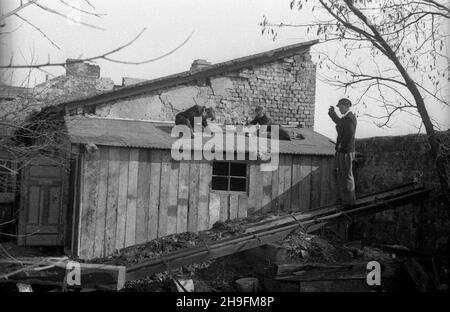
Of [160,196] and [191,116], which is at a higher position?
[191,116]

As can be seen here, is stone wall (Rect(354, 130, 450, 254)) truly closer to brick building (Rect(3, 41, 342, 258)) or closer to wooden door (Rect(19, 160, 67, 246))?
brick building (Rect(3, 41, 342, 258))

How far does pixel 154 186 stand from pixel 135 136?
1161mm

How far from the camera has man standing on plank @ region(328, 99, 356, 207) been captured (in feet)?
27.7

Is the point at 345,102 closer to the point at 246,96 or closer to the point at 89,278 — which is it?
the point at 89,278

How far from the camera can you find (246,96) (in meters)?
13.7

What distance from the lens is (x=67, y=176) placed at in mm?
11320

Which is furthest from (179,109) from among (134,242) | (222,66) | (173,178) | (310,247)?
(310,247)

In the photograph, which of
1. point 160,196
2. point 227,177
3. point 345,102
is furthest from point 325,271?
point 160,196

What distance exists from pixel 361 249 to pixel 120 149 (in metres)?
4.86

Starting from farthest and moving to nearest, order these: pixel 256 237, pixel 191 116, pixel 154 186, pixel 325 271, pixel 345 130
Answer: pixel 191 116 → pixel 154 186 → pixel 345 130 → pixel 256 237 → pixel 325 271

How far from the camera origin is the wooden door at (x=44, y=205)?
11.5 m

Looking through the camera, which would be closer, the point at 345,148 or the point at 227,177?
the point at 345,148

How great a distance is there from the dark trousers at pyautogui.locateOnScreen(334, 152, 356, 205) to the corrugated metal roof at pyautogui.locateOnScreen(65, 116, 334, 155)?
2.17 meters

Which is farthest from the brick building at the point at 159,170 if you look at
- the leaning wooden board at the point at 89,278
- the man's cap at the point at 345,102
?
the man's cap at the point at 345,102
